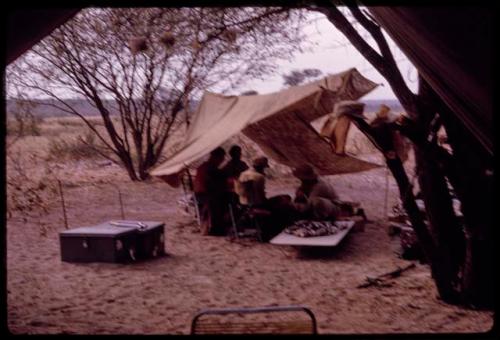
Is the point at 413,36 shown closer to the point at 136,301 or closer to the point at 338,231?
the point at 136,301

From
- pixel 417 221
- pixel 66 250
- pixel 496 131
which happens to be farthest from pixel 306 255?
pixel 496 131

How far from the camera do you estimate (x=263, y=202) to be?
799 cm

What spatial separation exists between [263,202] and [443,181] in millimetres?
3073

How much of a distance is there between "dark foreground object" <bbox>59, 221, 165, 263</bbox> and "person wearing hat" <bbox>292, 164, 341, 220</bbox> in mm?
1925

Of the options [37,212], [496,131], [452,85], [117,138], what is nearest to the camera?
[496,131]

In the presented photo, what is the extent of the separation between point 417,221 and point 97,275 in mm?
3193

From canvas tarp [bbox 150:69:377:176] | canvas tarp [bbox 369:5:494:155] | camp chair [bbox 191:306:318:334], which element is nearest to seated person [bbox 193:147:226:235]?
canvas tarp [bbox 150:69:377:176]

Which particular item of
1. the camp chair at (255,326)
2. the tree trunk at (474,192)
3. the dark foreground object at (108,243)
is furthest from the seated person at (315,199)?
the camp chair at (255,326)

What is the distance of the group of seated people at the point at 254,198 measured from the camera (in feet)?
25.9

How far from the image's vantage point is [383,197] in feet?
39.2

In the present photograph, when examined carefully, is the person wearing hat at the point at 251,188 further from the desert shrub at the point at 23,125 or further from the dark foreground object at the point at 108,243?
the desert shrub at the point at 23,125

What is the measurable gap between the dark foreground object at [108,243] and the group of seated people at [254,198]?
51.1 inches

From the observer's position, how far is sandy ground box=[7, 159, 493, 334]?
5055mm

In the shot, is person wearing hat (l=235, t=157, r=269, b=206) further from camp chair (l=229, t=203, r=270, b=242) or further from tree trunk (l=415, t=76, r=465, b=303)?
tree trunk (l=415, t=76, r=465, b=303)
